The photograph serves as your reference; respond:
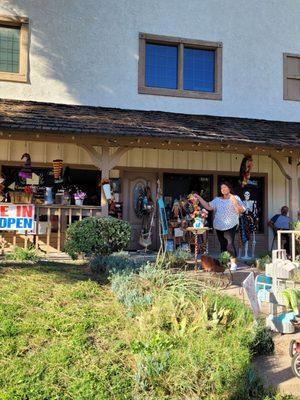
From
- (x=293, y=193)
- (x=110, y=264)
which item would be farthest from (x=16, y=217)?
(x=293, y=193)

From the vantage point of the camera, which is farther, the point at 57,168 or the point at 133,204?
the point at 133,204

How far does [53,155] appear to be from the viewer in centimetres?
1208

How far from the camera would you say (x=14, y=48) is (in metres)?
12.2

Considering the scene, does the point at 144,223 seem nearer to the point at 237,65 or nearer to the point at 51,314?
the point at 237,65

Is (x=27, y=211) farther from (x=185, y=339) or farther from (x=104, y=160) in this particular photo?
(x=185, y=339)

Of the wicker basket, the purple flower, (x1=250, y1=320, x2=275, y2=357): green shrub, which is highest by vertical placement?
the purple flower

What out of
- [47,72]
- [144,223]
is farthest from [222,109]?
[47,72]

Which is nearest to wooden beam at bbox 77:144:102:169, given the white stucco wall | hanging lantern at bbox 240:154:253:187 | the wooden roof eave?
the wooden roof eave

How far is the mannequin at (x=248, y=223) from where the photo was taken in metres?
12.4

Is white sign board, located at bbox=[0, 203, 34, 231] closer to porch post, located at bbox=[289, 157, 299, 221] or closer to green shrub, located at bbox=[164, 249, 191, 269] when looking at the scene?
green shrub, located at bbox=[164, 249, 191, 269]

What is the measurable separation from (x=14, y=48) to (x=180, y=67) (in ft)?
14.9

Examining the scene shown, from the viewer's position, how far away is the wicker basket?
1051 centimetres

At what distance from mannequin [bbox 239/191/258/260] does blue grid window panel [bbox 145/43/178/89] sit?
3.96m

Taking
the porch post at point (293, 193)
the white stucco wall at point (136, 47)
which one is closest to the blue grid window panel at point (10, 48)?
the white stucco wall at point (136, 47)
